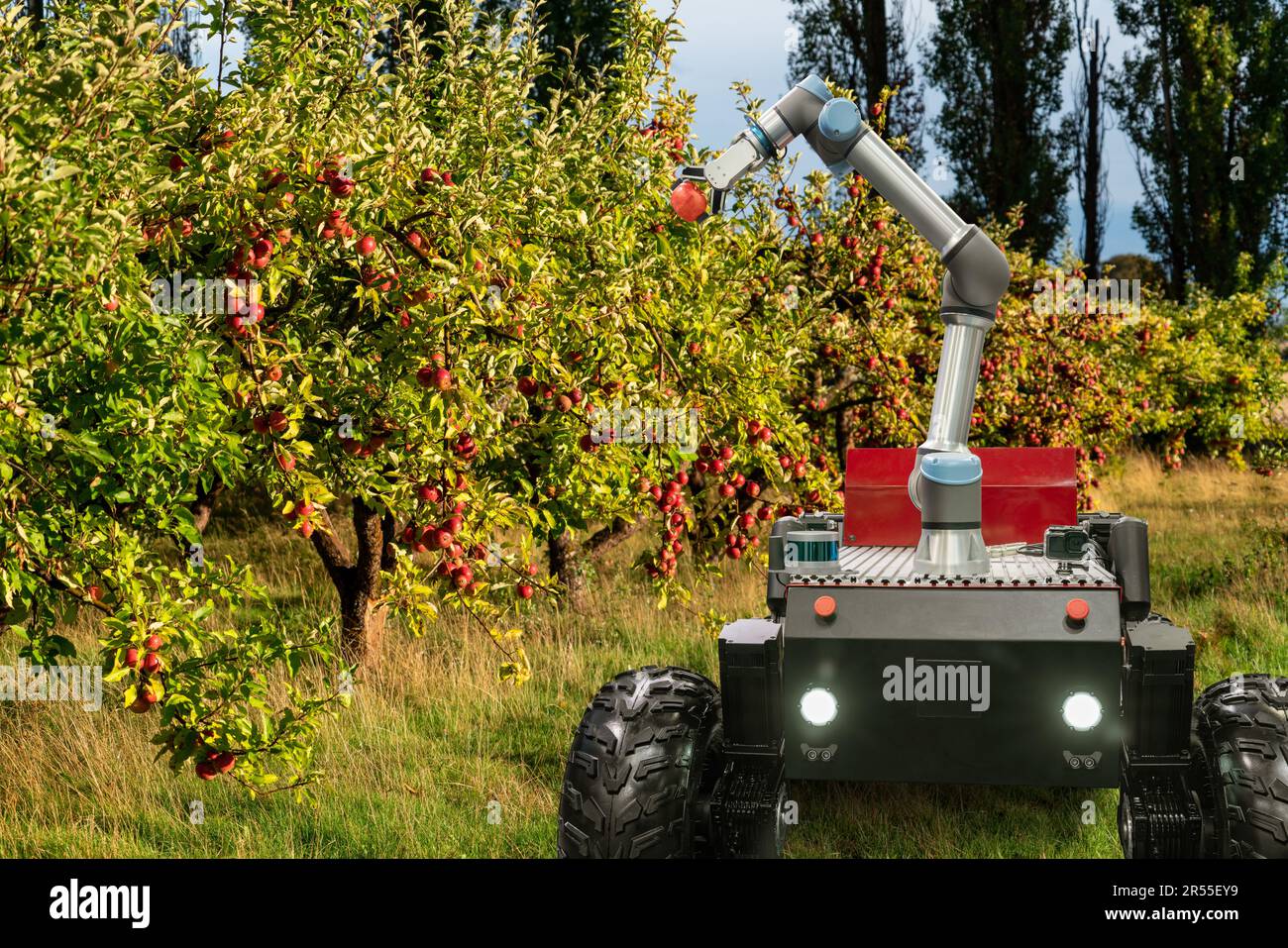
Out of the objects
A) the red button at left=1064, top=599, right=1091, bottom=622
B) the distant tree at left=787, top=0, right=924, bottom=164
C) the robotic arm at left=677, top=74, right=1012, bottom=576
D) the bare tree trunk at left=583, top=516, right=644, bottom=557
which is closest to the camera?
the red button at left=1064, top=599, right=1091, bottom=622

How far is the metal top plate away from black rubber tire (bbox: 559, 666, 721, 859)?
0.57 metres

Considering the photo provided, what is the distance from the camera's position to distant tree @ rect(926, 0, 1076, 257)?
23.8 metres

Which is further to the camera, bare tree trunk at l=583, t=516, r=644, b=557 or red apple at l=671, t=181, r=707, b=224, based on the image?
bare tree trunk at l=583, t=516, r=644, b=557

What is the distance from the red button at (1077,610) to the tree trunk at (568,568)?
19.7 ft

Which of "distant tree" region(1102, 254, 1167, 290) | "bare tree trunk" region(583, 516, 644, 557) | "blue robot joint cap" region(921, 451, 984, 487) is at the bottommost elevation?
"bare tree trunk" region(583, 516, 644, 557)

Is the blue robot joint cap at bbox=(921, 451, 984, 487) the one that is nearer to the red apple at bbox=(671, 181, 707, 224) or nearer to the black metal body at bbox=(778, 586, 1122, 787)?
the black metal body at bbox=(778, 586, 1122, 787)

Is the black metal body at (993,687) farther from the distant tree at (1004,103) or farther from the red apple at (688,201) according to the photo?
the distant tree at (1004,103)

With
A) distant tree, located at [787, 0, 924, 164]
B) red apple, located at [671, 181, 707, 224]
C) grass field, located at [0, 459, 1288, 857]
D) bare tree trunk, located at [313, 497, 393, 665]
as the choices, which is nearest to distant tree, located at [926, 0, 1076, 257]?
distant tree, located at [787, 0, 924, 164]

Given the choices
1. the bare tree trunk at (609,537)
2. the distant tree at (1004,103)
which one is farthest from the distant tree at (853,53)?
the bare tree trunk at (609,537)

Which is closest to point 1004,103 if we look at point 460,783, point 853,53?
point 853,53

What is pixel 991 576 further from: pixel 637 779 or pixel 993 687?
pixel 637 779

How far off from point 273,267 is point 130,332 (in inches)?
22.8

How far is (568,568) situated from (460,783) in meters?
3.57

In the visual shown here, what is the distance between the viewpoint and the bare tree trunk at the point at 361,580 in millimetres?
7164
